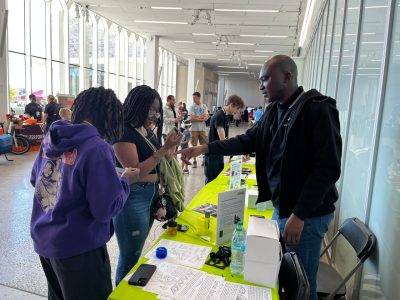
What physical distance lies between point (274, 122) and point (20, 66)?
Result: 8.64 metres

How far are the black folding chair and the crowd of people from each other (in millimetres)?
225

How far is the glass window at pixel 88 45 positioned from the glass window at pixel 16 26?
2311 millimetres

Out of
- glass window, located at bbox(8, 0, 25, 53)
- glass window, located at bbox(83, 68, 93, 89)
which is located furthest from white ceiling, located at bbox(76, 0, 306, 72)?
glass window, located at bbox(83, 68, 93, 89)

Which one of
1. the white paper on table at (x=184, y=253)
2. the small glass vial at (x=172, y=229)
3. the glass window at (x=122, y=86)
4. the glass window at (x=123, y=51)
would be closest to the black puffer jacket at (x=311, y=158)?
the white paper on table at (x=184, y=253)

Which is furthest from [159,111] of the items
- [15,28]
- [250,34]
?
[250,34]

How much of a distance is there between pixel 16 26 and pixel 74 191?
8.67 meters

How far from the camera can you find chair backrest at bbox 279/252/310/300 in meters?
1.18

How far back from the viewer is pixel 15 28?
8.09 m

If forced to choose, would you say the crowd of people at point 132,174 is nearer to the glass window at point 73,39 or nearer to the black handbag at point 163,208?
the black handbag at point 163,208

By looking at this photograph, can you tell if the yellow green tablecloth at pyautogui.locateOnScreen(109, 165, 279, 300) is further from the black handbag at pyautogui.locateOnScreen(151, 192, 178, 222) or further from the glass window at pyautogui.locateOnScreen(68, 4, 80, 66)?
the glass window at pyautogui.locateOnScreen(68, 4, 80, 66)

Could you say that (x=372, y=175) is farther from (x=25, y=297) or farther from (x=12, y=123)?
(x=12, y=123)

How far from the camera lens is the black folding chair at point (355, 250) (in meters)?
1.65

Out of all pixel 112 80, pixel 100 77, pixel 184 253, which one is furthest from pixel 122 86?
pixel 184 253

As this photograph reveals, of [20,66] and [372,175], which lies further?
[20,66]
